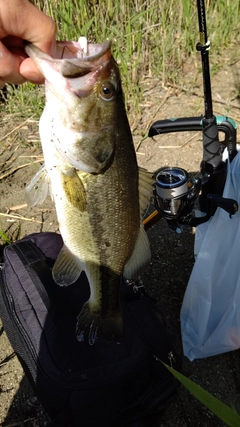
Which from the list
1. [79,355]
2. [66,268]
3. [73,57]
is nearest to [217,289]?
[79,355]

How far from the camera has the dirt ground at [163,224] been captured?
212 centimetres

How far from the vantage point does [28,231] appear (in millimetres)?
3055

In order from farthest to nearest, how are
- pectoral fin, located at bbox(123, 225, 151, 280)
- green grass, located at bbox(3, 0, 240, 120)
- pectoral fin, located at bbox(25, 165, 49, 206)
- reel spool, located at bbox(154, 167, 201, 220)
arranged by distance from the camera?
green grass, located at bbox(3, 0, 240, 120), reel spool, located at bbox(154, 167, 201, 220), pectoral fin, located at bbox(123, 225, 151, 280), pectoral fin, located at bbox(25, 165, 49, 206)

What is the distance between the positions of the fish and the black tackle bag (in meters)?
0.15

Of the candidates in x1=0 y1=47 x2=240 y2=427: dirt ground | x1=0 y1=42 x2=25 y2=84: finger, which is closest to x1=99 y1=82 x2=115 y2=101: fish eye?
x1=0 y1=42 x2=25 y2=84: finger

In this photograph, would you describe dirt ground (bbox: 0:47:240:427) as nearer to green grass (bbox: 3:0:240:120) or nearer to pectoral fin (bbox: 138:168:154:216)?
green grass (bbox: 3:0:240:120)

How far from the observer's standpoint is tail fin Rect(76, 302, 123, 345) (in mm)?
1669

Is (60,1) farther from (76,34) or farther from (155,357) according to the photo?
(155,357)

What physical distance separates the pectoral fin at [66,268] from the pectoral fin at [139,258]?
201 mm

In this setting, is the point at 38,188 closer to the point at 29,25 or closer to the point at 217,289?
the point at 29,25

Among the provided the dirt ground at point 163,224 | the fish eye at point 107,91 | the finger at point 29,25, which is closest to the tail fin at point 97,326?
the dirt ground at point 163,224

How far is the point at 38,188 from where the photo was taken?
1547 mm

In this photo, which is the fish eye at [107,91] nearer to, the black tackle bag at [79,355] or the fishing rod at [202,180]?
the fishing rod at [202,180]

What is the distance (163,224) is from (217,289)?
960 millimetres
